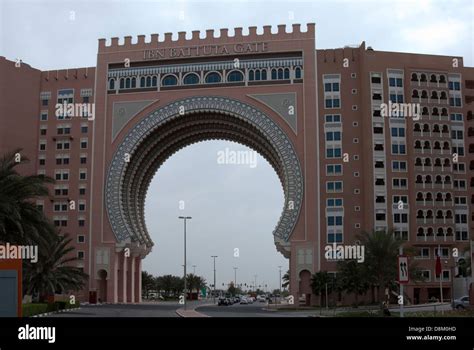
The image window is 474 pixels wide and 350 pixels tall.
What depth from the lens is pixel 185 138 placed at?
68.3m

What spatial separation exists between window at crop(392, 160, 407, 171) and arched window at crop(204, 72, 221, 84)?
18.8 m

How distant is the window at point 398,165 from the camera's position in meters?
60.5

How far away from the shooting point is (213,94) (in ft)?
205

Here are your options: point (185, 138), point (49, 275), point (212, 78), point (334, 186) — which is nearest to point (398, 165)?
point (334, 186)

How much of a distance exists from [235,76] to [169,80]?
6665 millimetres

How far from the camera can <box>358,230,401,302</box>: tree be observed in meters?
50.2

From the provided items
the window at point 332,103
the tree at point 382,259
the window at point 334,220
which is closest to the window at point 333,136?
the window at point 332,103

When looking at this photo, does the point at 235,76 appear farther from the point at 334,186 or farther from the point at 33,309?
the point at 33,309

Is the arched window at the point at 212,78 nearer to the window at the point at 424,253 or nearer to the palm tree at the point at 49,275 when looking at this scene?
the palm tree at the point at 49,275

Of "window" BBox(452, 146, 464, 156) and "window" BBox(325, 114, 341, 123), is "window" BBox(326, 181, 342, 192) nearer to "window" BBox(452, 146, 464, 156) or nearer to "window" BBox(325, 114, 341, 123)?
"window" BBox(325, 114, 341, 123)

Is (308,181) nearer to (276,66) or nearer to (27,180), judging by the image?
(276,66)

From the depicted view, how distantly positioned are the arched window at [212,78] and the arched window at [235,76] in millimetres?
1016

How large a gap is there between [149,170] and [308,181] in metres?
18.6
